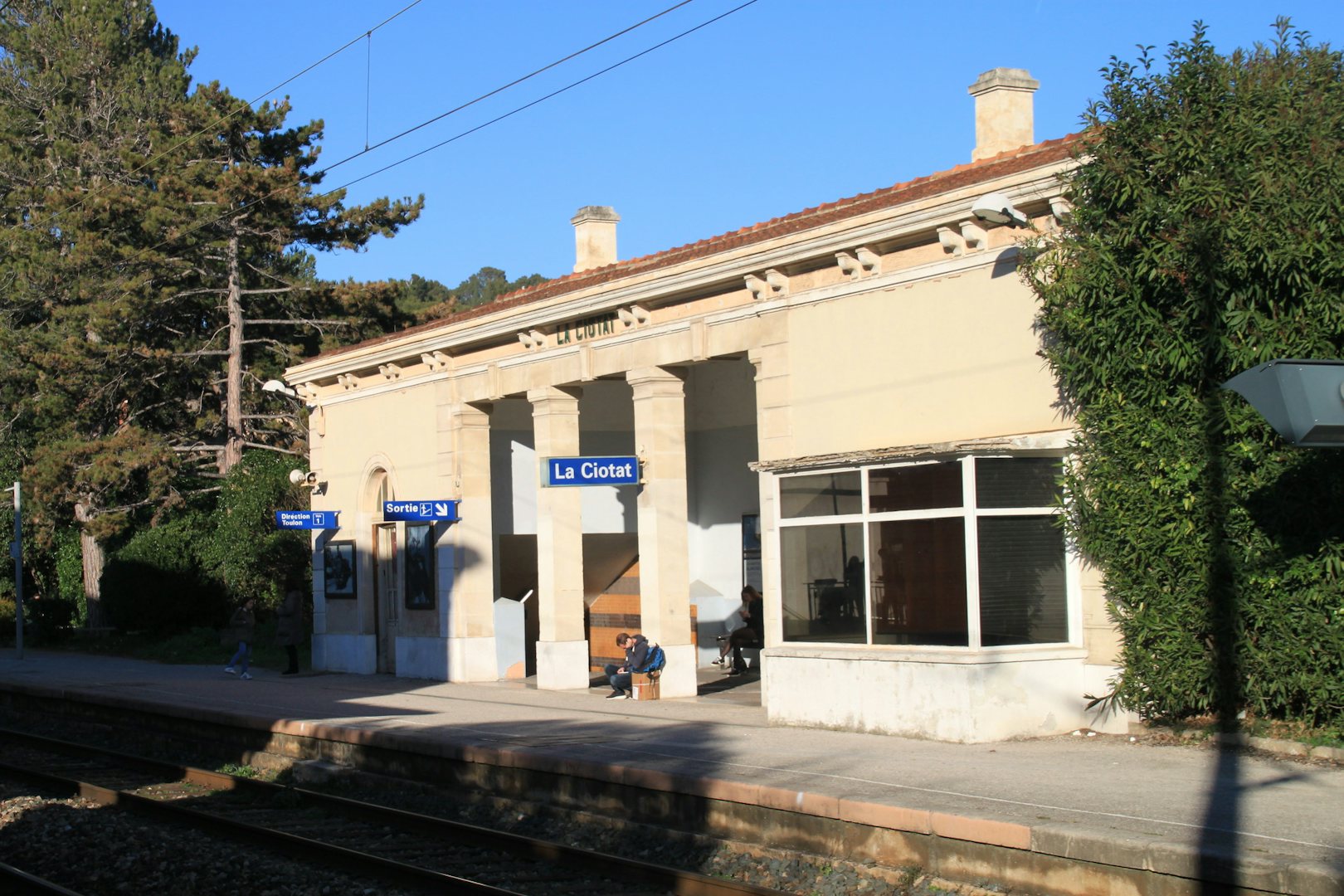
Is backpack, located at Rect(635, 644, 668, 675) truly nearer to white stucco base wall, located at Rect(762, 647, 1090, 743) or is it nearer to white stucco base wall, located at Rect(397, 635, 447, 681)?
white stucco base wall, located at Rect(762, 647, 1090, 743)

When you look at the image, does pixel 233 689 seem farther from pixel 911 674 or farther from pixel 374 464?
pixel 911 674

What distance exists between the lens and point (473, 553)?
21.7 metres

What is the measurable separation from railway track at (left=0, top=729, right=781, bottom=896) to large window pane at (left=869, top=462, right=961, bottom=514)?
16.7 feet

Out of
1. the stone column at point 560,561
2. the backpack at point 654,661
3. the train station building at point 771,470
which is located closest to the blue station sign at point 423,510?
the train station building at point 771,470

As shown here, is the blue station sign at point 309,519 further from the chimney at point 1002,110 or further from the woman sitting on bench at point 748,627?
the chimney at point 1002,110

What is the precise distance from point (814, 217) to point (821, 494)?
137 inches

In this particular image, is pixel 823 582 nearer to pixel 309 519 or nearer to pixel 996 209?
pixel 996 209

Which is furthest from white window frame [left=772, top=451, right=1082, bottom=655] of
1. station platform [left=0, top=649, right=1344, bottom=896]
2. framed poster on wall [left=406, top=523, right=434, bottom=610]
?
framed poster on wall [left=406, top=523, right=434, bottom=610]

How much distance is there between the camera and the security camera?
509 inches

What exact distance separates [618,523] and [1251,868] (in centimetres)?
1678

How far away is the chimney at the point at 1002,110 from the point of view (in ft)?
53.5

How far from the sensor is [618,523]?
23.4m

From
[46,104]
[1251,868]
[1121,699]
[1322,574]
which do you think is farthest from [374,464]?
[46,104]

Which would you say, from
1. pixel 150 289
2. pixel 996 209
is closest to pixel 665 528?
pixel 996 209
